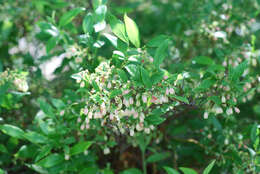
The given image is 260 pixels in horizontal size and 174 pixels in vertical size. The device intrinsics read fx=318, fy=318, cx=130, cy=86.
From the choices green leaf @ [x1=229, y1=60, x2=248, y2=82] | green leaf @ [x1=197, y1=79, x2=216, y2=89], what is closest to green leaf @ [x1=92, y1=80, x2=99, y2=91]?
green leaf @ [x1=197, y1=79, x2=216, y2=89]

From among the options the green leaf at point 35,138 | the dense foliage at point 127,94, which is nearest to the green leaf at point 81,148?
the dense foliage at point 127,94

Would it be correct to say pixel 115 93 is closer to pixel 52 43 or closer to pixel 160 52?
pixel 160 52

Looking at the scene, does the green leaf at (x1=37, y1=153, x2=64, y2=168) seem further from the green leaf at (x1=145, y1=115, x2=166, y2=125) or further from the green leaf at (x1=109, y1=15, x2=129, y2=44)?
the green leaf at (x1=109, y1=15, x2=129, y2=44)

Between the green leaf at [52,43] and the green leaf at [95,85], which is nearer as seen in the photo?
the green leaf at [95,85]

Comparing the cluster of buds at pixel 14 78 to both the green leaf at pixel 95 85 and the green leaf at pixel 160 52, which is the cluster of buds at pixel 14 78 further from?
the green leaf at pixel 160 52

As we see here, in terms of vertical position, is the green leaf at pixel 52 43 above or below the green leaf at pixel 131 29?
below

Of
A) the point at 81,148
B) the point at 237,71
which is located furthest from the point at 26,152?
the point at 237,71

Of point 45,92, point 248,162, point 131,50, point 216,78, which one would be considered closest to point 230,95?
point 216,78
